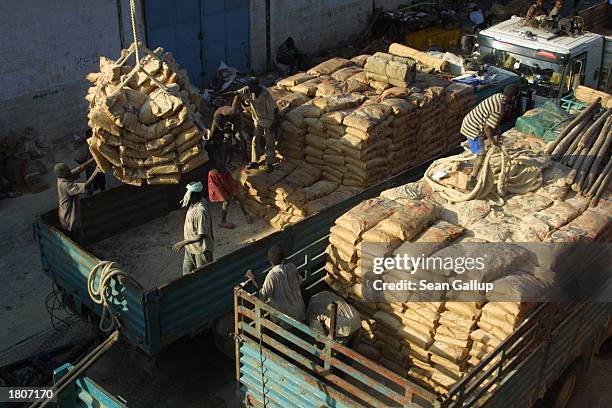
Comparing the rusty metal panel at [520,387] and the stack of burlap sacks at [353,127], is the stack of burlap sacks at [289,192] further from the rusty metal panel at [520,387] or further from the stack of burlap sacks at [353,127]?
the rusty metal panel at [520,387]

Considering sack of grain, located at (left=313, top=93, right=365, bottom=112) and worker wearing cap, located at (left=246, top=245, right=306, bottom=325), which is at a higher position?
sack of grain, located at (left=313, top=93, right=365, bottom=112)

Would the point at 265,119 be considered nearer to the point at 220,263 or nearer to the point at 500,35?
the point at 220,263

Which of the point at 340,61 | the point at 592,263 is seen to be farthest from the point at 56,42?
the point at 592,263

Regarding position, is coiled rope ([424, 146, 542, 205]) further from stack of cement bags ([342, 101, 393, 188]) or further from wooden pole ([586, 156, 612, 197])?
stack of cement bags ([342, 101, 393, 188])

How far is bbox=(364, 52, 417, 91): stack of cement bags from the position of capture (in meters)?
10.5

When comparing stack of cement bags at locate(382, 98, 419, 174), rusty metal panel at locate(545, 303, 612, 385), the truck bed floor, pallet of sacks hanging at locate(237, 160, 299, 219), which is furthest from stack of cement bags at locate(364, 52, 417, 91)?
rusty metal panel at locate(545, 303, 612, 385)

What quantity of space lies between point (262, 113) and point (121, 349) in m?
3.54

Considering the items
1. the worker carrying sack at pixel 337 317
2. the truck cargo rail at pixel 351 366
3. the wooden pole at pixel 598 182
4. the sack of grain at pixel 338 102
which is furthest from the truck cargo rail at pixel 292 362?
the sack of grain at pixel 338 102

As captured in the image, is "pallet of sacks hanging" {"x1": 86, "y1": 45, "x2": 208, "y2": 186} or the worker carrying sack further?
"pallet of sacks hanging" {"x1": 86, "y1": 45, "x2": 208, "y2": 186}

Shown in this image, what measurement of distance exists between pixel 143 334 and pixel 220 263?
985 millimetres

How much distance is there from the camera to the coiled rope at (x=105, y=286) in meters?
7.08

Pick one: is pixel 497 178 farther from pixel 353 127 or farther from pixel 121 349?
pixel 121 349

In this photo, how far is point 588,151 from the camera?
8.53m

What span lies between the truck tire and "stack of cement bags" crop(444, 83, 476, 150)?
175 inches
